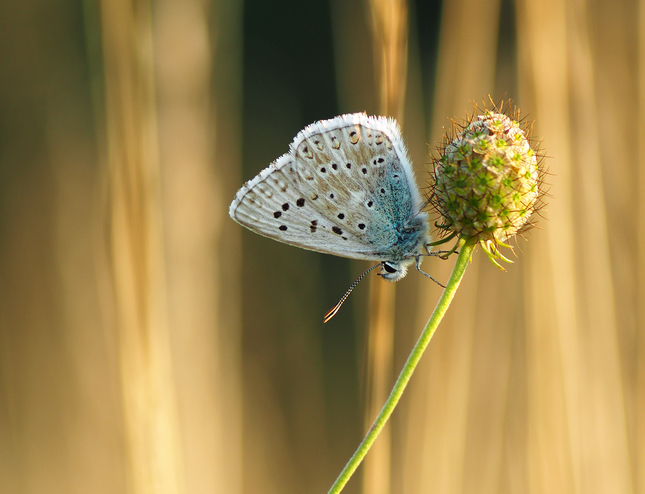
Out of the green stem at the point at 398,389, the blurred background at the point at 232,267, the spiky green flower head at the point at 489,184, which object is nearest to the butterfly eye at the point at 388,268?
the blurred background at the point at 232,267

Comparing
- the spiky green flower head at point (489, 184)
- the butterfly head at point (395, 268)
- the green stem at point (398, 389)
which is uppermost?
the spiky green flower head at point (489, 184)

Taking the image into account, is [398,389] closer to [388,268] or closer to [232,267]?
[388,268]

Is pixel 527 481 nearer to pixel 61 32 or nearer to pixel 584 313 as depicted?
pixel 584 313

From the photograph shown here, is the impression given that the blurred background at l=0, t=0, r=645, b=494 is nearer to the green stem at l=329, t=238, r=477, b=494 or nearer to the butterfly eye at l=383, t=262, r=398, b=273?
the butterfly eye at l=383, t=262, r=398, b=273

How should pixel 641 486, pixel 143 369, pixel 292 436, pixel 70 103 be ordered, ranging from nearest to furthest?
1. pixel 143 369
2. pixel 641 486
3. pixel 70 103
4. pixel 292 436

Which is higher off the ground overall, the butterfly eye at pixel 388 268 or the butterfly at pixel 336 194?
the butterfly at pixel 336 194

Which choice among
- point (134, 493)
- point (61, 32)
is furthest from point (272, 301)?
point (61, 32)

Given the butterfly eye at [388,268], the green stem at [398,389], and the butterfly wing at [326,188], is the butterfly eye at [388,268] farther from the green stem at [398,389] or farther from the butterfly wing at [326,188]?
the green stem at [398,389]
